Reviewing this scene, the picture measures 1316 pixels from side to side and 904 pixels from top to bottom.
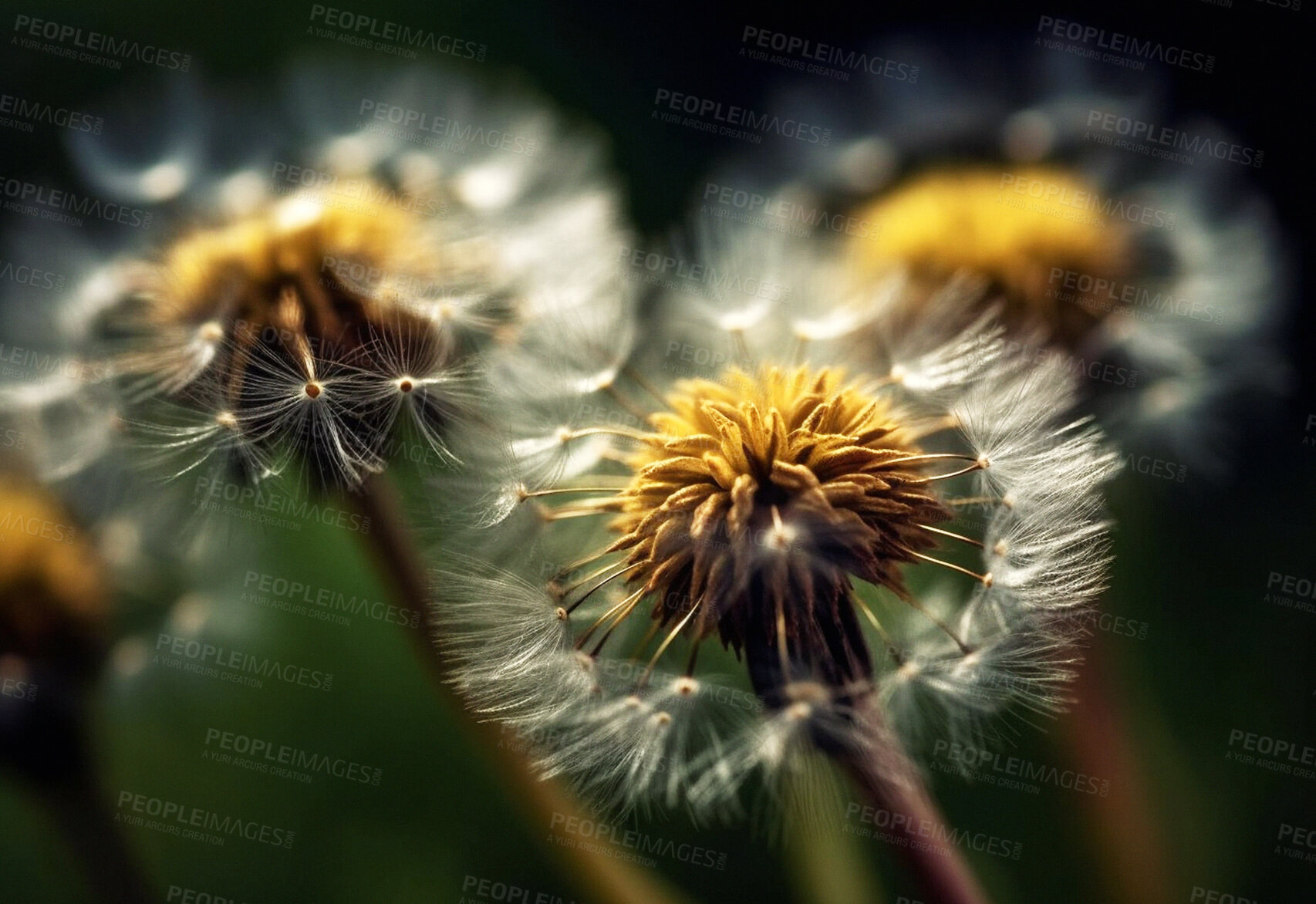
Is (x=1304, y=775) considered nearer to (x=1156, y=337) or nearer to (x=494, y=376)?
(x=1156, y=337)

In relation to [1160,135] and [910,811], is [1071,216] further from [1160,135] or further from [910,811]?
[910,811]

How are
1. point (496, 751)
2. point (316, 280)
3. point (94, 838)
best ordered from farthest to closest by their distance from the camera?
point (94, 838) → point (496, 751) → point (316, 280)

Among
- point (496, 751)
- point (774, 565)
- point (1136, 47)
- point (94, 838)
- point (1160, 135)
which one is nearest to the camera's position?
point (774, 565)

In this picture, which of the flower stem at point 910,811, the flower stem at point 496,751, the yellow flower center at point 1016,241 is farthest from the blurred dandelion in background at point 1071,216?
the flower stem at point 496,751

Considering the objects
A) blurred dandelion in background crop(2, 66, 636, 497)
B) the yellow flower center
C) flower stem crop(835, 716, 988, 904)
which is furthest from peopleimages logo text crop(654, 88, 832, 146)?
flower stem crop(835, 716, 988, 904)

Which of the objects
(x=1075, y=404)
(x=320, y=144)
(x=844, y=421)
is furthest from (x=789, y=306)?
(x=320, y=144)

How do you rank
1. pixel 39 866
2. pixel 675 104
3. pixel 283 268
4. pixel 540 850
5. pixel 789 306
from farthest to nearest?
pixel 675 104, pixel 39 866, pixel 540 850, pixel 789 306, pixel 283 268

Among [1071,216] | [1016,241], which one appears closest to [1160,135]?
[1071,216]
